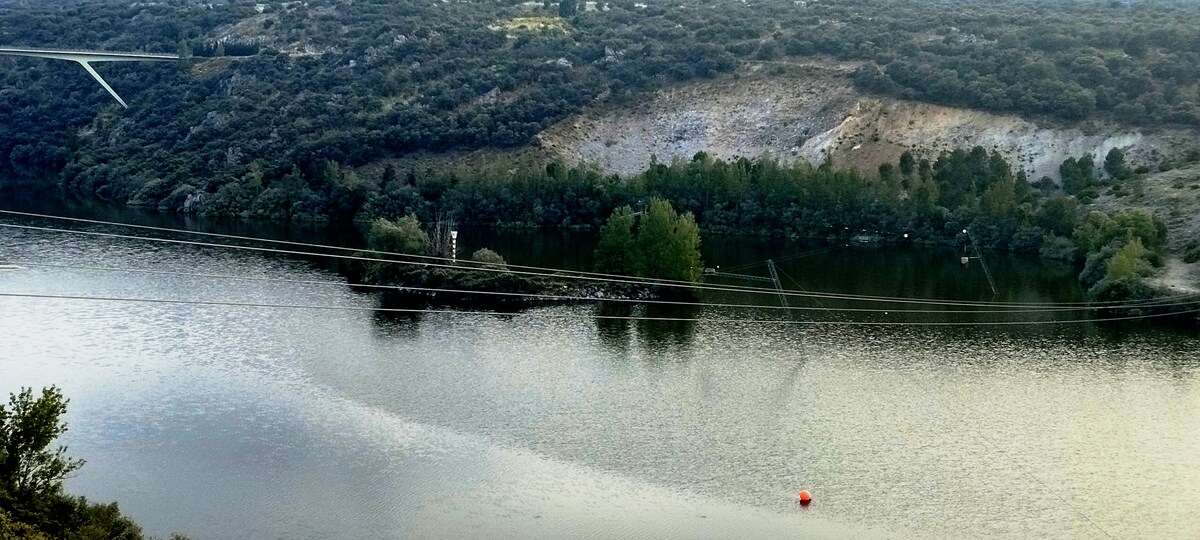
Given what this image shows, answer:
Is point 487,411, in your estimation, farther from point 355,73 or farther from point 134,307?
point 355,73

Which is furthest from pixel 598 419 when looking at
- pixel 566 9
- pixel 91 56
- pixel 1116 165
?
pixel 566 9

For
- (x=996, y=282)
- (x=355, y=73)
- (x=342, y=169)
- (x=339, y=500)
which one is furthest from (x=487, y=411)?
(x=355, y=73)

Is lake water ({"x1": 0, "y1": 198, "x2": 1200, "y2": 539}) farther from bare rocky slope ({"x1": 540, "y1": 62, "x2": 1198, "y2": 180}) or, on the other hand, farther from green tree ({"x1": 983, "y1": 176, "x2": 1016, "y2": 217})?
bare rocky slope ({"x1": 540, "y1": 62, "x2": 1198, "y2": 180})

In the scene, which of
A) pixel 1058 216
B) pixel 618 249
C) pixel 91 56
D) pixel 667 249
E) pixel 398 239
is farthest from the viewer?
pixel 91 56

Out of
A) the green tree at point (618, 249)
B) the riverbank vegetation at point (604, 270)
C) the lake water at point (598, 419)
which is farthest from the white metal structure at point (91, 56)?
the green tree at point (618, 249)

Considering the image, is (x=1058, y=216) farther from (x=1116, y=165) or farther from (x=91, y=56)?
(x=91, y=56)

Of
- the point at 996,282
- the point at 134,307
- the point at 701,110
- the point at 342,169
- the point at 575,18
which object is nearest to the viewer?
the point at 134,307
